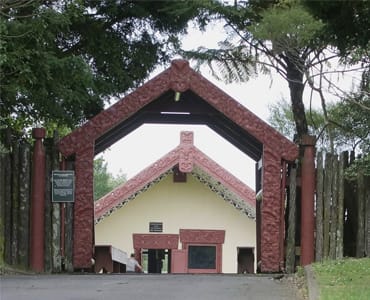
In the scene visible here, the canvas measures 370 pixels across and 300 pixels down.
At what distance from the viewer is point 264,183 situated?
1204 cm

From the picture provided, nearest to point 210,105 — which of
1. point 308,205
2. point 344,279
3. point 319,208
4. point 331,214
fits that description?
point 308,205

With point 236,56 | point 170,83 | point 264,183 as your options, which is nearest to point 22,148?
point 170,83

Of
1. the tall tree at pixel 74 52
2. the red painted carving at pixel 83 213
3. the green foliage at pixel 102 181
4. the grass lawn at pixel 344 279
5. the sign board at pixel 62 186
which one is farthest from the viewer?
the green foliage at pixel 102 181

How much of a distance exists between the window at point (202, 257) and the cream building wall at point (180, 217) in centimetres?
35

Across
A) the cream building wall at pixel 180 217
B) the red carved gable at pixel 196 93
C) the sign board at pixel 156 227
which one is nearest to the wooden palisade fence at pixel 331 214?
the red carved gable at pixel 196 93

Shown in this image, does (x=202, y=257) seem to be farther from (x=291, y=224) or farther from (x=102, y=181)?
(x=102, y=181)

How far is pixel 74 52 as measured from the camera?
14.1m

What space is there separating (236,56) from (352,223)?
185 inches

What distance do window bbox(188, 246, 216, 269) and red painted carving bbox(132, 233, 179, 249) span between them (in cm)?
49

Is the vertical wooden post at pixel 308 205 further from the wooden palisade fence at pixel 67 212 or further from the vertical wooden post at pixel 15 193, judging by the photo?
the vertical wooden post at pixel 15 193

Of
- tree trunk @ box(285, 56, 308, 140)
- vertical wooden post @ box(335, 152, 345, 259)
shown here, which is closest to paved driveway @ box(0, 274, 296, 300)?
vertical wooden post @ box(335, 152, 345, 259)

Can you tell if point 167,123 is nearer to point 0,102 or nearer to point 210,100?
point 210,100

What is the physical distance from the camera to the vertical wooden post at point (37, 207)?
449 inches

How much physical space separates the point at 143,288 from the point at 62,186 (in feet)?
11.7
